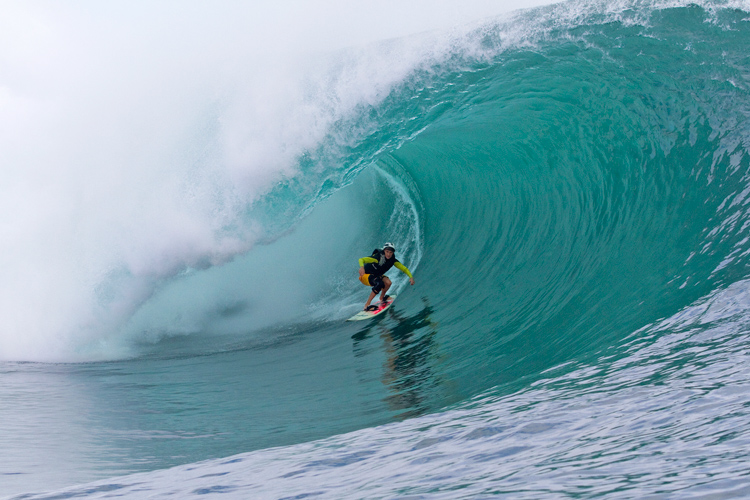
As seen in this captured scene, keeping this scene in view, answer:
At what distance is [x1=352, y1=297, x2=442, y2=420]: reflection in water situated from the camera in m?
4.59

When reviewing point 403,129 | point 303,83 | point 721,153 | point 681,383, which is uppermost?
point 303,83

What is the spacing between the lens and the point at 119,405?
5.42m

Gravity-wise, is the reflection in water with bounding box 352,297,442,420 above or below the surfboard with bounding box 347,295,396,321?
below

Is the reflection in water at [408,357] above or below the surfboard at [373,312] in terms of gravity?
below

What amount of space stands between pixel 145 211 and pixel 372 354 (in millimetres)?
4240

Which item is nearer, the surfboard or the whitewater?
the whitewater

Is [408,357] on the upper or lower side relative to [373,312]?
lower

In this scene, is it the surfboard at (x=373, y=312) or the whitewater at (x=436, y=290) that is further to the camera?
→ the surfboard at (x=373, y=312)

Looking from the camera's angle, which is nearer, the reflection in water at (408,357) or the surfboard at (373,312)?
the reflection in water at (408,357)

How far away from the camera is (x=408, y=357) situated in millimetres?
5820

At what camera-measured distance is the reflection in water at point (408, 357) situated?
4594 mm

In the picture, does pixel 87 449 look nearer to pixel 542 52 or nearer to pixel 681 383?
pixel 681 383

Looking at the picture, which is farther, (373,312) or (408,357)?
(373,312)

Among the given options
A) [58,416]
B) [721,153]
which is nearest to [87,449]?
[58,416]
